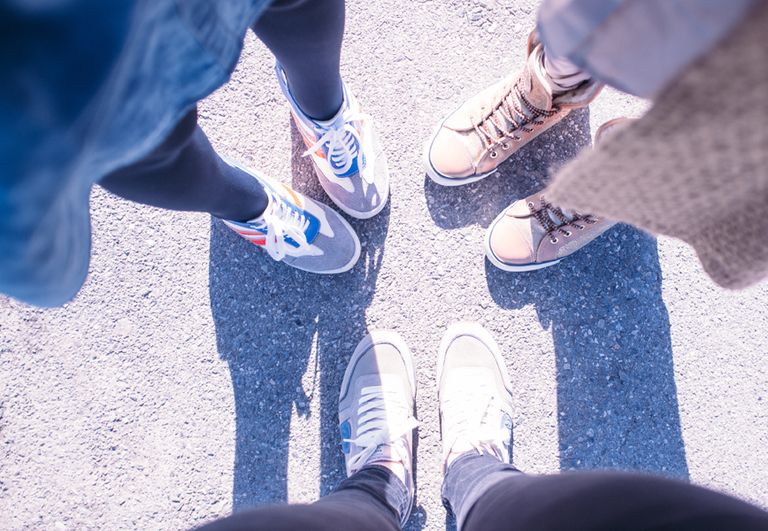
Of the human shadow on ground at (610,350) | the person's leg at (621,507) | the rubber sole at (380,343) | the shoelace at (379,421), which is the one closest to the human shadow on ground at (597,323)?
the human shadow on ground at (610,350)

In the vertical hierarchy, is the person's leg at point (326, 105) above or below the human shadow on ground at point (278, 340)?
above

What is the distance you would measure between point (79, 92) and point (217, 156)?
60cm

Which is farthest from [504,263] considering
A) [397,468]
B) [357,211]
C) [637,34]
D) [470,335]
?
[637,34]

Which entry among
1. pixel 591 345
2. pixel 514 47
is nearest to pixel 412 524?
pixel 591 345

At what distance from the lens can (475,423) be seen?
1.50 meters

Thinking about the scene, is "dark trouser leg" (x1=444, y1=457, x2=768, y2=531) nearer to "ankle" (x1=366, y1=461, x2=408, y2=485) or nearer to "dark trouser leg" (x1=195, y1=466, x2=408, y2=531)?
"dark trouser leg" (x1=195, y1=466, x2=408, y2=531)

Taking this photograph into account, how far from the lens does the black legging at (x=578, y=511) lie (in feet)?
2.27

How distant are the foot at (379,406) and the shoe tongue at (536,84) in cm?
84

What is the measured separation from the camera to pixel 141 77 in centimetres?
50

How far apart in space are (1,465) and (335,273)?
1273 mm

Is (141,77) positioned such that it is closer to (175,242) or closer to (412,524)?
(175,242)

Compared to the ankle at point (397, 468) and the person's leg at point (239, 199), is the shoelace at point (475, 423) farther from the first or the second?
the person's leg at point (239, 199)

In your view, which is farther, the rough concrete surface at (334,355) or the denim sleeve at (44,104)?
the rough concrete surface at (334,355)

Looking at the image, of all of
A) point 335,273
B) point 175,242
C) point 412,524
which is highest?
point 175,242
